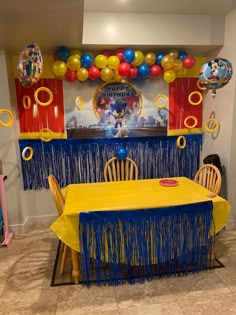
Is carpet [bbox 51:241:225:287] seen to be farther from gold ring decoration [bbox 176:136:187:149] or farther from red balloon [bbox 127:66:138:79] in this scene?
red balloon [bbox 127:66:138:79]

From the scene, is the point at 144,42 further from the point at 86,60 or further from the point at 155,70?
the point at 86,60

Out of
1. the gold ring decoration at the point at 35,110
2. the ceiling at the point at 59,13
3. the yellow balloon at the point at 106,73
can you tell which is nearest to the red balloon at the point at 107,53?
the yellow balloon at the point at 106,73

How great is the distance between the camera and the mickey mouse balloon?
2.53 meters

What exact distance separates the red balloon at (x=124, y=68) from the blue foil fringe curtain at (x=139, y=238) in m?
1.73

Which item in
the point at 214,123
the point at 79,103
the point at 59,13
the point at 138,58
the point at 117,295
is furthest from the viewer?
the point at 214,123

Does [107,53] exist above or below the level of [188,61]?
above

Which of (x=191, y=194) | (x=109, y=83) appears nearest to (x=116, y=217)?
(x=191, y=194)

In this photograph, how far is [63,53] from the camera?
2.96 m

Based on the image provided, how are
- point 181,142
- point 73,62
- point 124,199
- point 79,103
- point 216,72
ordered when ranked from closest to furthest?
point 124,199 → point 216,72 → point 73,62 → point 79,103 → point 181,142

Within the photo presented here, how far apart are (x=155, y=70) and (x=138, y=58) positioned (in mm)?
270

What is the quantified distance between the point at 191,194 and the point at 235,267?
2.70ft

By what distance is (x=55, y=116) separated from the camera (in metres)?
3.38

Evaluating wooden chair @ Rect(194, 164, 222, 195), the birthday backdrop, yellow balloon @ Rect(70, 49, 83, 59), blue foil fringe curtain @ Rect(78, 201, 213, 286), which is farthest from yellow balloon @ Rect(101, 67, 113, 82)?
blue foil fringe curtain @ Rect(78, 201, 213, 286)

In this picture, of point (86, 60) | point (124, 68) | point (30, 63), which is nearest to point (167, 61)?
point (124, 68)
